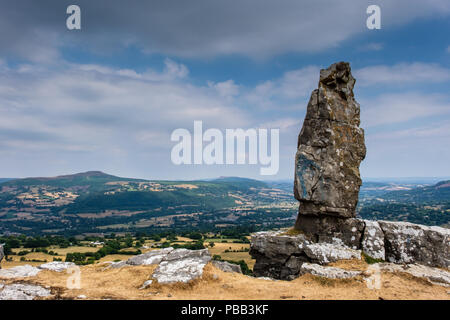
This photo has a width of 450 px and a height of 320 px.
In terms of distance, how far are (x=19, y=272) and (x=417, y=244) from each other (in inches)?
898

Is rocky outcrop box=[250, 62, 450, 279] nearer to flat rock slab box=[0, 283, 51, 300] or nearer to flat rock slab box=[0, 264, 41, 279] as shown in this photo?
flat rock slab box=[0, 283, 51, 300]

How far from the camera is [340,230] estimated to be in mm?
19641

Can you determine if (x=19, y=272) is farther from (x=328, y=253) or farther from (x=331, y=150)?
(x=331, y=150)

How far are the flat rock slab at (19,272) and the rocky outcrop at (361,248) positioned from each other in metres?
13.0

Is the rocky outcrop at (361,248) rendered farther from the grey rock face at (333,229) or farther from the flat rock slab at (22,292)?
the flat rock slab at (22,292)

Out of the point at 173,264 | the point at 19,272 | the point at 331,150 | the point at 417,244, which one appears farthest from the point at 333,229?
the point at 19,272

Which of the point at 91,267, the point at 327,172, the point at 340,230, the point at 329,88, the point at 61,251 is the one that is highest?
the point at 329,88

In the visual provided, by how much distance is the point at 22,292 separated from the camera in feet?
41.1

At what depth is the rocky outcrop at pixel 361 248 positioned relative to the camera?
17.5 meters

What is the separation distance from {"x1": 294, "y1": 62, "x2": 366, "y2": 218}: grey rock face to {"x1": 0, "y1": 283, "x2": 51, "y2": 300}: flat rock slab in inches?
618

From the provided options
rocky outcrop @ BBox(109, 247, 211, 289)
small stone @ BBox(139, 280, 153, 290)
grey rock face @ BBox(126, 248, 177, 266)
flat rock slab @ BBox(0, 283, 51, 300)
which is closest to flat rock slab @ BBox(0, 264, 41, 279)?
flat rock slab @ BBox(0, 283, 51, 300)
